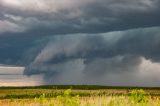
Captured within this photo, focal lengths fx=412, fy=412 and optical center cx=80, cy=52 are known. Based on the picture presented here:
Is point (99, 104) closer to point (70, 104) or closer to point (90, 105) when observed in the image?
point (90, 105)

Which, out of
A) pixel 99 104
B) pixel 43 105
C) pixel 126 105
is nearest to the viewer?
pixel 126 105

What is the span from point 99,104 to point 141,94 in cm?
389

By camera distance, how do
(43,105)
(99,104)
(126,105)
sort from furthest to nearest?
(43,105) → (99,104) → (126,105)

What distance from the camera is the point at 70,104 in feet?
92.8

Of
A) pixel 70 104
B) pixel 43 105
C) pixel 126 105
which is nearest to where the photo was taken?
pixel 70 104

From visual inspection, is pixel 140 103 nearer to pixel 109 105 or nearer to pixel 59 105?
pixel 109 105

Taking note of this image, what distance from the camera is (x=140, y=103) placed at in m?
29.2

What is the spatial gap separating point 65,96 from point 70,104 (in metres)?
1.77

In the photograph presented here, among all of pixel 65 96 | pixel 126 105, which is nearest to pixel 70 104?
pixel 65 96

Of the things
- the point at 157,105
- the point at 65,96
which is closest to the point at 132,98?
the point at 157,105

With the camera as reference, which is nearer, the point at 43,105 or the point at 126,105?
the point at 126,105

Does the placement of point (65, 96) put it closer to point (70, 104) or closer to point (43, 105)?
point (70, 104)

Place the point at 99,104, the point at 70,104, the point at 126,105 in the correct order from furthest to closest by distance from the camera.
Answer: the point at 99,104 < the point at 126,105 < the point at 70,104

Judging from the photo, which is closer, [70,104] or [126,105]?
[70,104]
